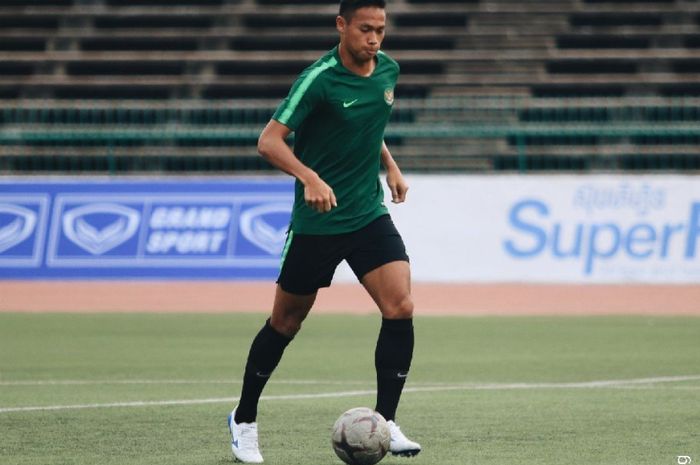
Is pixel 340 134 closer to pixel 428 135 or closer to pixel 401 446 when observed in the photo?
pixel 401 446

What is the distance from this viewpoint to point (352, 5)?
724cm

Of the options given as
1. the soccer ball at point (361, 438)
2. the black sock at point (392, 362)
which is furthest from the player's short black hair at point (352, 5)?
the soccer ball at point (361, 438)

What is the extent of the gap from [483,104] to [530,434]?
1982 cm

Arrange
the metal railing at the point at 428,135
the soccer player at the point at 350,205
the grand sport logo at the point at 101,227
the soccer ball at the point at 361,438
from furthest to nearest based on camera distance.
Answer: the metal railing at the point at 428,135
the grand sport logo at the point at 101,227
the soccer player at the point at 350,205
the soccer ball at the point at 361,438

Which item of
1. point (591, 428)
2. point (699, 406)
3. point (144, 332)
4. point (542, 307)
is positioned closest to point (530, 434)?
point (591, 428)

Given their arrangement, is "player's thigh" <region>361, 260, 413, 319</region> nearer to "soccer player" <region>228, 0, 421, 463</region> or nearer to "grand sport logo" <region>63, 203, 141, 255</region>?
"soccer player" <region>228, 0, 421, 463</region>

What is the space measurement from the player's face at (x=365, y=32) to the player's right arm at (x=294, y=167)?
0.49 meters

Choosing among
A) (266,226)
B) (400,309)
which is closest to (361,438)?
(400,309)

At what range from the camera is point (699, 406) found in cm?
924

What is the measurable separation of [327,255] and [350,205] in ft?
0.85

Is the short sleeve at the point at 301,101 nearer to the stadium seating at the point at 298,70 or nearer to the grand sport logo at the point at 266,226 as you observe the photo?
the grand sport logo at the point at 266,226

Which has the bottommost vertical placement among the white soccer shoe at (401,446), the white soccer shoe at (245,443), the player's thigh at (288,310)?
the white soccer shoe at (245,443)

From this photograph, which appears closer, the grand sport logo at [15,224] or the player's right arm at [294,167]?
the player's right arm at [294,167]

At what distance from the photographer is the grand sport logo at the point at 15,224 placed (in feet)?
74.4
